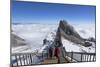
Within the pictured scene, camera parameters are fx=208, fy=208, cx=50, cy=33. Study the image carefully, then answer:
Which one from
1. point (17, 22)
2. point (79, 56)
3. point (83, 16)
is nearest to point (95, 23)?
point (83, 16)

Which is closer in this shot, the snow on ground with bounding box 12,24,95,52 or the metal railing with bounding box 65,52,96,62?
the snow on ground with bounding box 12,24,95,52

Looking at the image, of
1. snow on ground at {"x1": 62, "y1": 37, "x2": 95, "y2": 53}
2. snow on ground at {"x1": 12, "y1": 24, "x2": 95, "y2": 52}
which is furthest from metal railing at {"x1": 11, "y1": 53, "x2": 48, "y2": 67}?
snow on ground at {"x1": 62, "y1": 37, "x2": 95, "y2": 53}

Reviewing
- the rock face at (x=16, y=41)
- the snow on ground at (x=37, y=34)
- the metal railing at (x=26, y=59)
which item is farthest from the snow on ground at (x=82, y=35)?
the rock face at (x=16, y=41)

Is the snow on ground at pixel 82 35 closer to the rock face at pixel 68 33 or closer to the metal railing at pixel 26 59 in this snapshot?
the rock face at pixel 68 33

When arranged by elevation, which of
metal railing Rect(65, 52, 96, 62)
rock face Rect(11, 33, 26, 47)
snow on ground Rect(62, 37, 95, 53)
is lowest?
metal railing Rect(65, 52, 96, 62)

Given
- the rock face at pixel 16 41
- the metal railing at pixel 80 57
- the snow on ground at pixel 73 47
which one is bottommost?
the metal railing at pixel 80 57

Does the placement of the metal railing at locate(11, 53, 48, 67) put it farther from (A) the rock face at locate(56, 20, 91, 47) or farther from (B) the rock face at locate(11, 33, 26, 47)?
(A) the rock face at locate(56, 20, 91, 47)

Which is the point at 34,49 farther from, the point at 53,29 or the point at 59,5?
the point at 59,5
